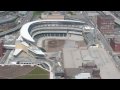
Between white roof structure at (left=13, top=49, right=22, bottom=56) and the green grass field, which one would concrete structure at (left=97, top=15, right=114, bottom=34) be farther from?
the green grass field

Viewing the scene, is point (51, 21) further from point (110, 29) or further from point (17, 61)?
point (17, 61)

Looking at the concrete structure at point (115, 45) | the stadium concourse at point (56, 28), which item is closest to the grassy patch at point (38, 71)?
the concrete structure at point (115, 45)

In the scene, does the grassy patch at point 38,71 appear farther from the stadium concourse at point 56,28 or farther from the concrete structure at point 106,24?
the concrete structure at point 106,24

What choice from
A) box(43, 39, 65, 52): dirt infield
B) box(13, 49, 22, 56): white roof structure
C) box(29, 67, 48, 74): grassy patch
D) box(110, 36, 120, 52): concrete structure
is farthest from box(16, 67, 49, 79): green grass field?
box(110, 36, 120, 52): concrete structure

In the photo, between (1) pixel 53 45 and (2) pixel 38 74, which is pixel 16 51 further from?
(2) pixel 38 74

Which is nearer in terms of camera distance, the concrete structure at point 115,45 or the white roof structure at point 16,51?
the white roof structure at point 16,51

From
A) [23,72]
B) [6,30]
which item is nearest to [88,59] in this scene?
[23,72]

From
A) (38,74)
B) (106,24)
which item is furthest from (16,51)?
(106,24)

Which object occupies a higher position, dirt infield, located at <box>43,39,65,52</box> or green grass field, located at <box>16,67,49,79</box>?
dirt infield, located at <box>43,39,65,52</box>

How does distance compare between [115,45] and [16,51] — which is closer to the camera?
[16,51]

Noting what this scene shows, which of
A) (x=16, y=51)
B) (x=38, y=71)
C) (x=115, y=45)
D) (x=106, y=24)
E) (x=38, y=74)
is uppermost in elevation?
(x=106, y=24)

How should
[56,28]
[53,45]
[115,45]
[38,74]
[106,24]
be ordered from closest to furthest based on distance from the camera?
[38,74]
[115,45]
[53,45]
[106,24]
[56,28]
